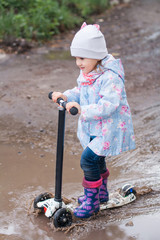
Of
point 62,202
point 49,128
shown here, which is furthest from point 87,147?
point 49,128

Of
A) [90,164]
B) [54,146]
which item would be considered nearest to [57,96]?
[90,164]

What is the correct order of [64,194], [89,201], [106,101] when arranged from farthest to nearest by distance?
[64,194]
[89,201]
[106,101]

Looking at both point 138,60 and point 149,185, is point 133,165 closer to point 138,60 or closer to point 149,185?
point 149,185

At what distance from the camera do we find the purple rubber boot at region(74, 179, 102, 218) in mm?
3049

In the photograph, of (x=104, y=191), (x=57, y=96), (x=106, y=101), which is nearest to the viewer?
(x=106, y=101)

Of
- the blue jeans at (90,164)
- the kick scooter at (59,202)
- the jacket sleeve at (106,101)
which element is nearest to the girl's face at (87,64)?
the jacket sleeve at (106,101)

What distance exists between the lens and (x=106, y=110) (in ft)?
9.05

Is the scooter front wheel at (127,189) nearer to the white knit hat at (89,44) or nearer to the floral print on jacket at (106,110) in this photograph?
the floral print on jacket at (106,110)

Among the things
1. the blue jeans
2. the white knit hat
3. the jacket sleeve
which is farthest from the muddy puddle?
the white knit hat

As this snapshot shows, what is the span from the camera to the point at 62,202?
3.11 m

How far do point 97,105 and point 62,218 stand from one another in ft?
2.98

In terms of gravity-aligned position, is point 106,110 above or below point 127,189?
above

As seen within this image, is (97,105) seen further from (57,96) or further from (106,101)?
(57,96)

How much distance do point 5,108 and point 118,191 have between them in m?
2.27
